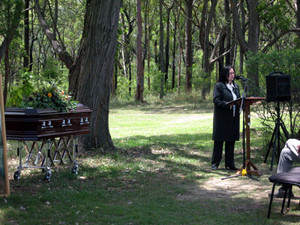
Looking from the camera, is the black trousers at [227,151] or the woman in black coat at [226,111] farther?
the black trousers at [227,151]

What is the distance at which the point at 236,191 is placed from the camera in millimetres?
8438

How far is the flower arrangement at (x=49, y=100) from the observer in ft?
27.0

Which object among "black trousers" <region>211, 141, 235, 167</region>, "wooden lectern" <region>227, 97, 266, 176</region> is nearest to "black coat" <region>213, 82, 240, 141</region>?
"black trousers" <region>211, 141, 235, 167</region>

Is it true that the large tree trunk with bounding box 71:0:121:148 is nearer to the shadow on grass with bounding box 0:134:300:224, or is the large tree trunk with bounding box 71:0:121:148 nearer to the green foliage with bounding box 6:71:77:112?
the shadow on grass with bounding box 0:134:300:224

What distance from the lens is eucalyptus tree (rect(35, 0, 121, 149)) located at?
11.6 m

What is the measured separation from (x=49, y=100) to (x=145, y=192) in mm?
2337

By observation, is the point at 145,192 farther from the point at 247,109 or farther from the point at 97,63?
the point at 97,63

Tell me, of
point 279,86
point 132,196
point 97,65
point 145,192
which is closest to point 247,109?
point 279,86

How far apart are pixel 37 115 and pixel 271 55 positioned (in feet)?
19.9

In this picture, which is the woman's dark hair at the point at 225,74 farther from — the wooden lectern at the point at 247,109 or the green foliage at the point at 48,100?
the green foliage at the point at 48,100

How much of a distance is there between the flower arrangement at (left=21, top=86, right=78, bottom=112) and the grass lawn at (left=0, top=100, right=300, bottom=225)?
54.5 inches

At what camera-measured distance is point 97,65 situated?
458 inches

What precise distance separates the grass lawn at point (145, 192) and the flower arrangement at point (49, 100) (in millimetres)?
1384

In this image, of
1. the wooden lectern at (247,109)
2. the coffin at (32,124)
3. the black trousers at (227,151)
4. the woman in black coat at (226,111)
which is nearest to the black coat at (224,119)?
the woman in black coat at (226,111)
